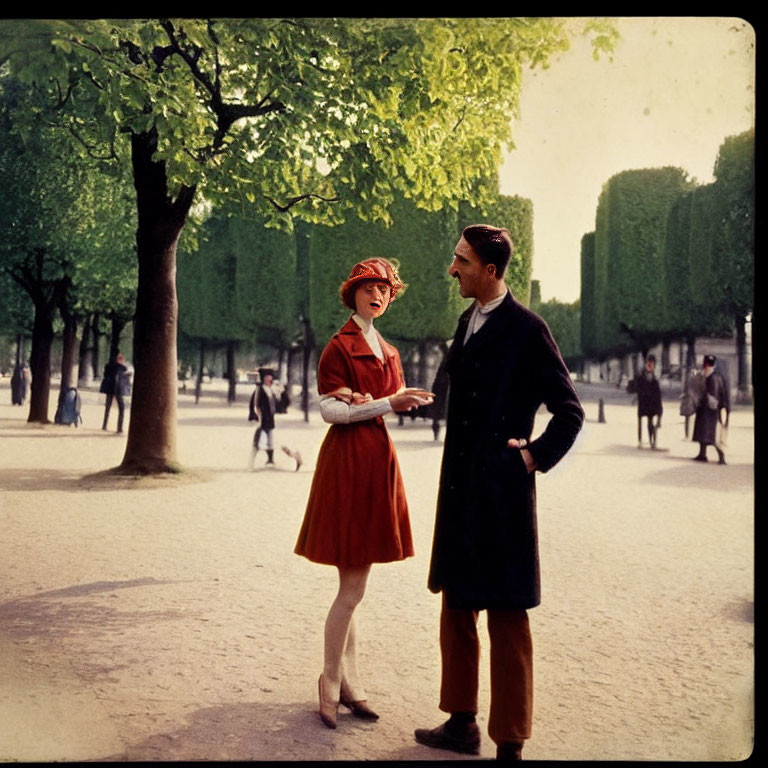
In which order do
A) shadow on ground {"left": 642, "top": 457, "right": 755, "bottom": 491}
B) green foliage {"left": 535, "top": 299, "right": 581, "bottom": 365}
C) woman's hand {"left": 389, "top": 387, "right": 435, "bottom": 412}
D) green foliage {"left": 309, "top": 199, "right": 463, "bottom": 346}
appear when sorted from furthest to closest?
green foliage {"left": 309, "top": 199, "right": 463, "bottom": 346} → shadow on ground {"left": 642, "top": 457, "right": 755, "bottom": 491} → green foliage {"left": 535, "top": 299, "right": 581, "bottom": 365} → woman's hand {"left": 389, "top": 387, "right": 435, "bottom": 412}

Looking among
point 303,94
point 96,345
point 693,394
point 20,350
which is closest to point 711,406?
point 693,394

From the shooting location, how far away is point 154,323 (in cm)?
1212

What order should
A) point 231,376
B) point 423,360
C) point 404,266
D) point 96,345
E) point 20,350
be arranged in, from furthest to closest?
1. point 96,345
2. point 231,376
3. point 20,350
4. point 423,360
5. point 404,266

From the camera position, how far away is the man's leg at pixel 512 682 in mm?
4332

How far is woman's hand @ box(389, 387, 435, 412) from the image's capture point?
444 centimetres

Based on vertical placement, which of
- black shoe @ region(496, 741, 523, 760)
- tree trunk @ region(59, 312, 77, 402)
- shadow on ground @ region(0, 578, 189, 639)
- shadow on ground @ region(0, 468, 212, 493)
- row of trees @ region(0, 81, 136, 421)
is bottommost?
black shoe @ region(496, 741, 523, 760)

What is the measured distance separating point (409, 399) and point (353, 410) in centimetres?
31

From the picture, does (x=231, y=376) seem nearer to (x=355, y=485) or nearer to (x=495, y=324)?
(x=355, y=485)

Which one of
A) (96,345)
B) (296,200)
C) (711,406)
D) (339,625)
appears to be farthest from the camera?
(96,345)

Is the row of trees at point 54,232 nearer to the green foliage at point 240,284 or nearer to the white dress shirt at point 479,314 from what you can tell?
the green foliage at point 240,284

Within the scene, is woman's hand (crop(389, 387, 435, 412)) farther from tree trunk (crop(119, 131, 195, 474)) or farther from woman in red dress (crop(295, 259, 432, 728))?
tree trunk (crop(119, 131, 195, 474))

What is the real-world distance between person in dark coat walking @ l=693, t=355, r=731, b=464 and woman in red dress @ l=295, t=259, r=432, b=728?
7.16 metres

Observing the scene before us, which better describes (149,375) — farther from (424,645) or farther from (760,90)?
(760,90)

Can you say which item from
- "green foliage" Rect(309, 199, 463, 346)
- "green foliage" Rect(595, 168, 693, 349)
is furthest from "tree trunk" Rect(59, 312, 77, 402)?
"green foliage" Rect(595, 168, 693, 349)
